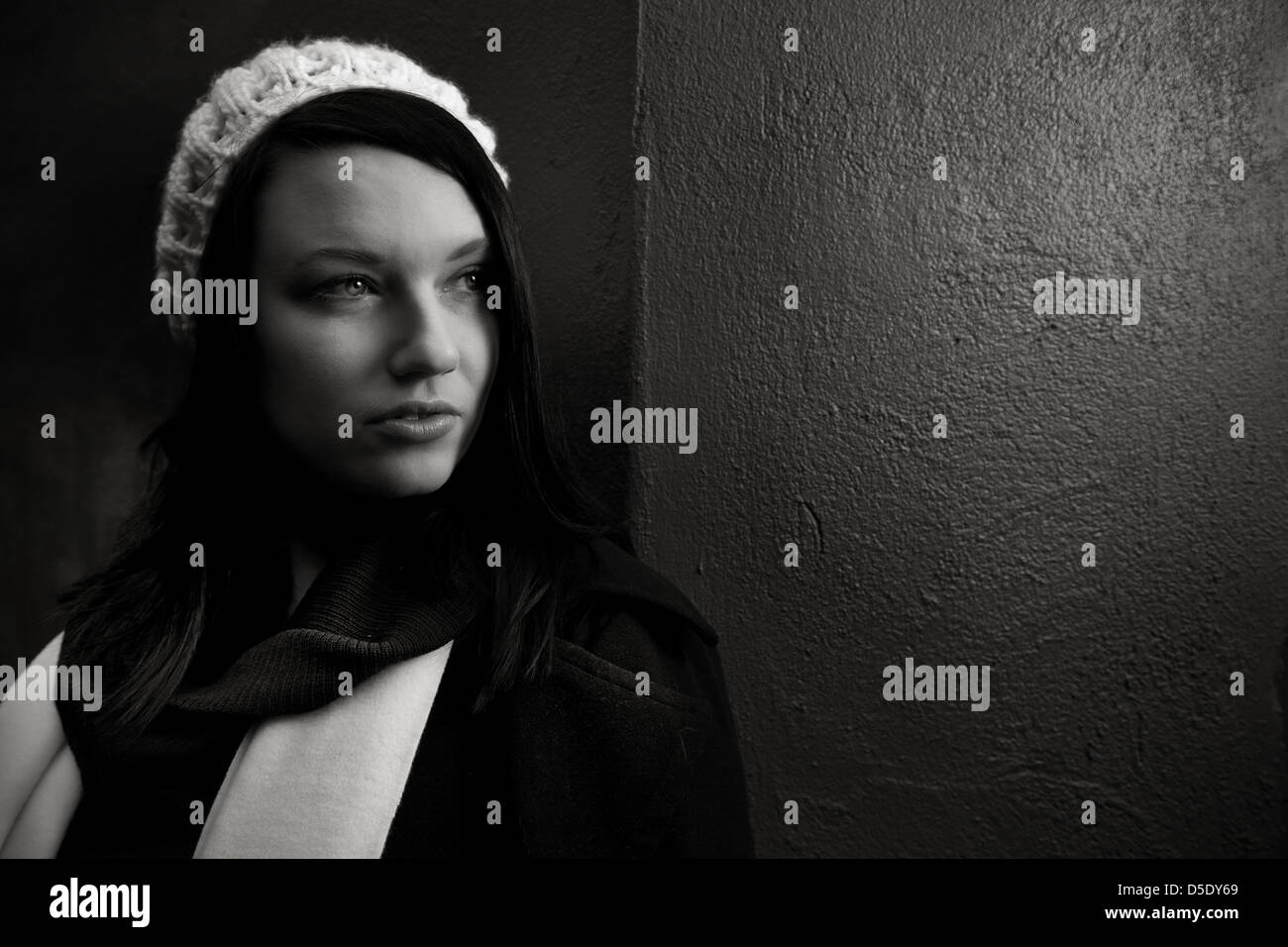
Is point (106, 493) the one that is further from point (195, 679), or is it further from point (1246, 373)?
point (1246, 373)

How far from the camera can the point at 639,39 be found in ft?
4.68

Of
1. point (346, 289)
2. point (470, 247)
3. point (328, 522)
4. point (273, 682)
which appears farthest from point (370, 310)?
point (273, 682)

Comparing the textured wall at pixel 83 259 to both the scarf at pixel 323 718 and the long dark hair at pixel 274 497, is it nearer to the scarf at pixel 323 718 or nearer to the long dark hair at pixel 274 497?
the long dark hair at pixel 274 497

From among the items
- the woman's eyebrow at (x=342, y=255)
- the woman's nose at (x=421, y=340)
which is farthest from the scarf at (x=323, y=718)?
the woman's eyebrow at (x=342, y=255)

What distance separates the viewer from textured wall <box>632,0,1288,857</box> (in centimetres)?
144

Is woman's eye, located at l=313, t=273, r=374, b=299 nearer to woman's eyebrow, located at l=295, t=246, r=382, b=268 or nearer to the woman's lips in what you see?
woman's eyebrow, located at l=295, t=246, r=382, b=268

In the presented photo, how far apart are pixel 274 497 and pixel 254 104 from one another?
508 millimetres

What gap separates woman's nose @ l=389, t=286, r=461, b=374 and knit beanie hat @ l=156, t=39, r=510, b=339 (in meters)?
0.24

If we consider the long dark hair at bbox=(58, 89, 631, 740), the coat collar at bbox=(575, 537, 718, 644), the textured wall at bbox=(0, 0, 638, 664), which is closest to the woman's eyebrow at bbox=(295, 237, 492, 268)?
the long dark hair at bbox=(58, 89, 631, 740)

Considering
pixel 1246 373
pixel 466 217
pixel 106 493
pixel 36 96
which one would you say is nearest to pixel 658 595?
pixel 466 217

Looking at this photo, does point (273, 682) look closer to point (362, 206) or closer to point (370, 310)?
point (370, 310)

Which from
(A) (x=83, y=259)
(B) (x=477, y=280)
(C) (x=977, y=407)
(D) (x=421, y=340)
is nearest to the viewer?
(D) (x=421, y=340)

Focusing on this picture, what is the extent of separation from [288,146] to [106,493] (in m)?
1.03

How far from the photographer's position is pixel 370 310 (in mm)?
1084
